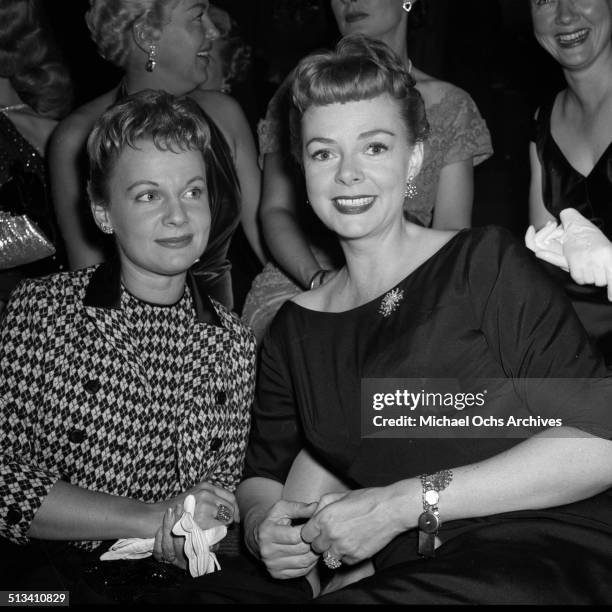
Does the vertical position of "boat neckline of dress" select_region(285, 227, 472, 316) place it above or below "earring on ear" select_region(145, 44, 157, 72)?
below

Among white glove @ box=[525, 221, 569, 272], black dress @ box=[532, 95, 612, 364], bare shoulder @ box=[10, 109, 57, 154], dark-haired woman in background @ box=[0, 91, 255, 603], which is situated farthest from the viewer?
bare shoulder @ box=[10, 109, 57, 154]

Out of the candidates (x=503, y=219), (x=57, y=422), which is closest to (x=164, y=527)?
(x=57, y=422)

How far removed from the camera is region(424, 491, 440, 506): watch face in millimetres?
1514

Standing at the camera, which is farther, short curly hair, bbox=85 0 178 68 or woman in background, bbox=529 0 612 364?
short curly hair, bbox=85 0 178 68

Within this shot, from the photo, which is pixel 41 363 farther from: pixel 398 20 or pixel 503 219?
pixel 503 219

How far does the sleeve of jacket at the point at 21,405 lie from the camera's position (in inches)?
71.4

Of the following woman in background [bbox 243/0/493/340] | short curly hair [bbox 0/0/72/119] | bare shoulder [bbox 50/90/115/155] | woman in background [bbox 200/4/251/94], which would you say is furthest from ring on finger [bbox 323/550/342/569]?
short curly hair [bbox 0/0/72/119]

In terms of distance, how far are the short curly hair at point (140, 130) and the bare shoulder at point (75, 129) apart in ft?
1.87

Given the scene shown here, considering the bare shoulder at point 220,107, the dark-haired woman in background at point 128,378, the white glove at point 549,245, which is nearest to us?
the dark-haired woman in background at point 128,378

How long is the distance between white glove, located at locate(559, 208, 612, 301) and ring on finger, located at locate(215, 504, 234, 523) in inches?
35.0

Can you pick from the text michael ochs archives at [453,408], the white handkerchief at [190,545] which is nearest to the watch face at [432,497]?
the text michael ochs archives at [453,408]

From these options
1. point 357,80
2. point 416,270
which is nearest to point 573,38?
point 357,80

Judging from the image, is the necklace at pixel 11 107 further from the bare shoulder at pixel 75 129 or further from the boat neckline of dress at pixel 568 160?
the boat neckline of dress at pixel 568 160

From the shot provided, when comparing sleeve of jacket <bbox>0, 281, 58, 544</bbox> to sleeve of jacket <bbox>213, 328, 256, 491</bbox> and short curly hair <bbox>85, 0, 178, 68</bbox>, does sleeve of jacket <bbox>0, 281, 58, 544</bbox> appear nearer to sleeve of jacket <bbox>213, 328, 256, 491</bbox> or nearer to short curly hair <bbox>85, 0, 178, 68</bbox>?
sleeve of jacket <bbox>213, 328, 256, 491</bbox>
